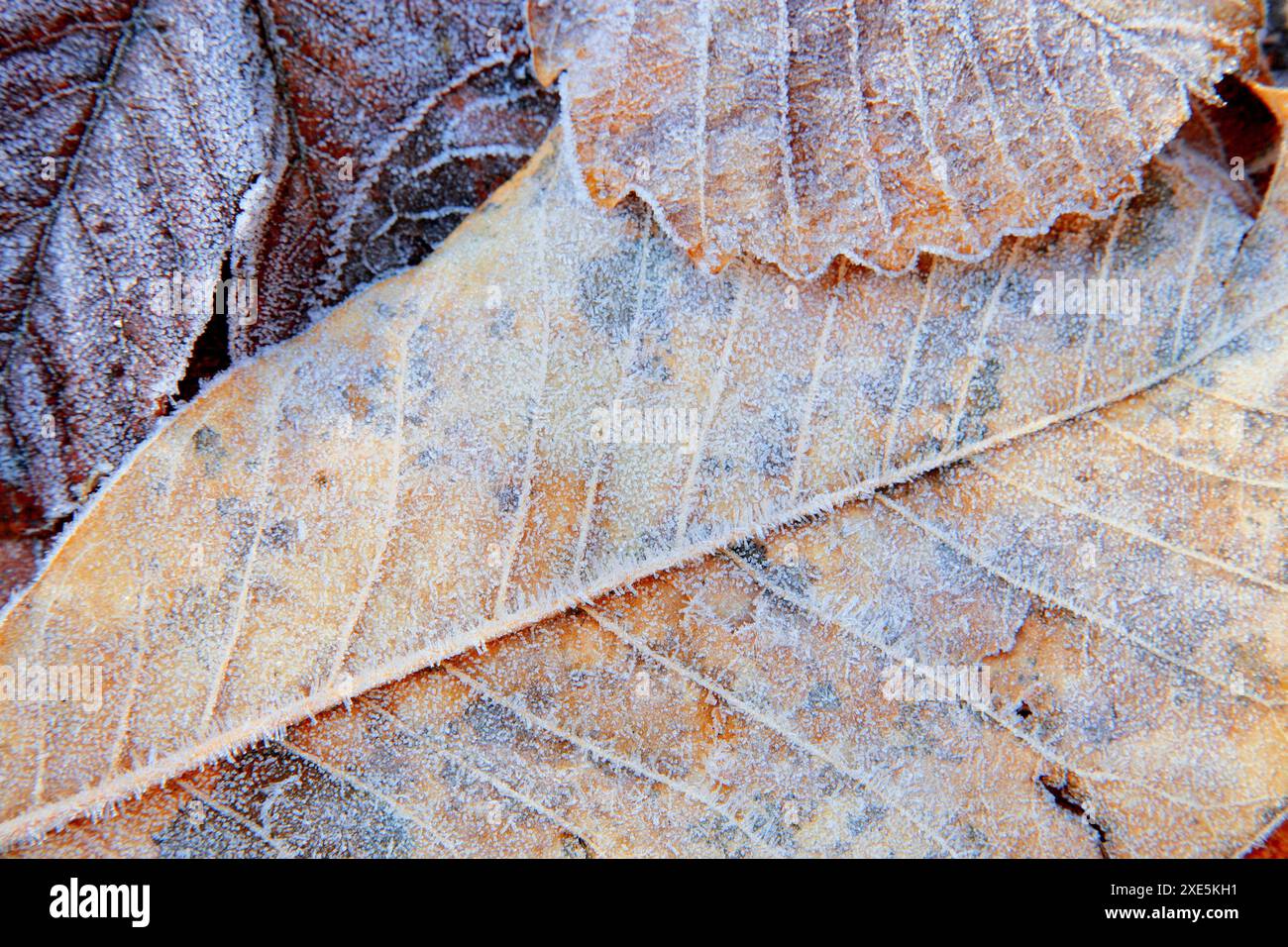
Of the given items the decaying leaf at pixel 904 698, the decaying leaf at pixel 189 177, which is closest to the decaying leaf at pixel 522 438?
the decaying leaf at pixel 904 698

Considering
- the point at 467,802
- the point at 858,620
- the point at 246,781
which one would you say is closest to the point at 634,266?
the point at 858,620

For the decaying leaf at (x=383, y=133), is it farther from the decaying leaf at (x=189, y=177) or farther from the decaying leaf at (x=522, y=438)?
the decaying leaf at (x=522, y=438)

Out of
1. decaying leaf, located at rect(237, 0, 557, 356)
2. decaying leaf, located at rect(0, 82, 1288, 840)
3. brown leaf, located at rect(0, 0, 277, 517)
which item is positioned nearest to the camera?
decaying leaf, located at rect(0, 82, 1288, 840)

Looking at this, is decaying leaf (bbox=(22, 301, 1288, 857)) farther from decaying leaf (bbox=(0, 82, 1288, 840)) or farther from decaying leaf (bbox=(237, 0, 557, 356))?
decaying leaf (bbox=(237, 0, 557, 356))

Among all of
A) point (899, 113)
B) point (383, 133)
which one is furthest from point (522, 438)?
point (899, 113)

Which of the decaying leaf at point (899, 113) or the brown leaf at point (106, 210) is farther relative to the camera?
the brown leaf at point (106, 210)

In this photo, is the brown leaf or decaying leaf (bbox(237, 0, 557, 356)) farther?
decaying leaf (bbox(237, 0, 557, 356))

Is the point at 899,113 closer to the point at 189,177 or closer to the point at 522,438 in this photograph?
the point at 522,438

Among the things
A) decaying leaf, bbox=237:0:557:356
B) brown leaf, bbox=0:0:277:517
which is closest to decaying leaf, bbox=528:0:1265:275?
decaying leaf, bbox=237:0:557:356

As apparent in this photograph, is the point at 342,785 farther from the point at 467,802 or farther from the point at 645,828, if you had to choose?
the point at 645,828
